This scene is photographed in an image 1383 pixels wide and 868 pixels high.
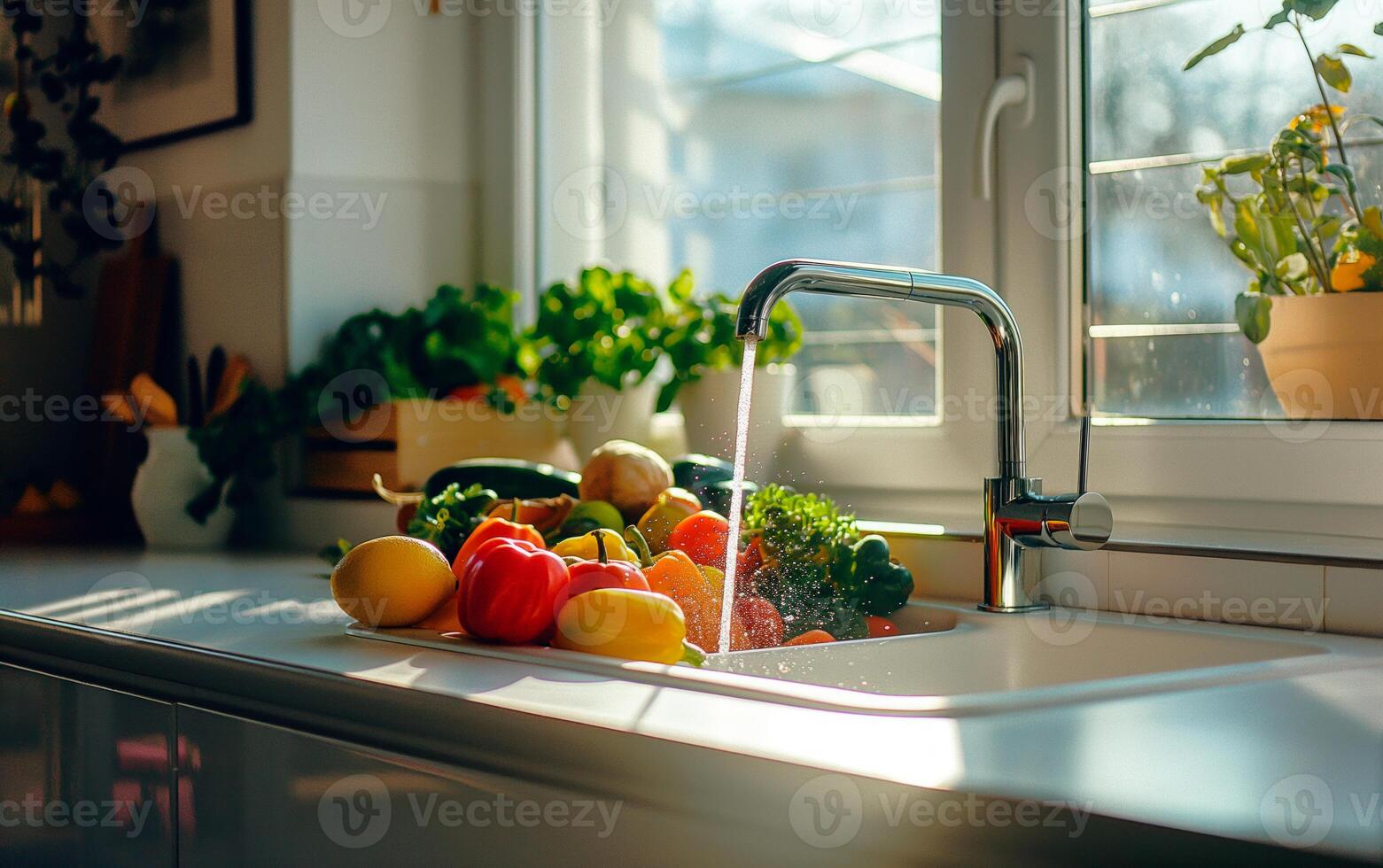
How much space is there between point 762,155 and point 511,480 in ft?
2.04

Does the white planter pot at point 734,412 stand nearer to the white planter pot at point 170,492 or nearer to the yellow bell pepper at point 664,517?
the yellow bell pepper at point 664,517

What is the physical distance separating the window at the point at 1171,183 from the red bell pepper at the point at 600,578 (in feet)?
2.07

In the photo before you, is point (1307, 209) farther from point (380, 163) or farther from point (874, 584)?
A: point (380, 163)

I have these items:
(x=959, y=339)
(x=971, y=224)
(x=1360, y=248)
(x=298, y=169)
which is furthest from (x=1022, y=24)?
(x=298, y=169)

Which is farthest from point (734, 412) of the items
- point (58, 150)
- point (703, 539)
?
point (58, 150)

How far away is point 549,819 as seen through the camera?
29.7 inches

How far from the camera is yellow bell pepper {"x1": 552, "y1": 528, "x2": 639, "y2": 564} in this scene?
47.6 inches

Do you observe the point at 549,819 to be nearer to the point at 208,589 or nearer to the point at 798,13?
the point at 208,589

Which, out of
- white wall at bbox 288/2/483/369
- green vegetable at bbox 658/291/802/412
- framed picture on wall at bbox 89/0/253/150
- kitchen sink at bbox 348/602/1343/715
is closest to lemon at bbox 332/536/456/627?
kitchen sink at bbox 348/602/1343/715

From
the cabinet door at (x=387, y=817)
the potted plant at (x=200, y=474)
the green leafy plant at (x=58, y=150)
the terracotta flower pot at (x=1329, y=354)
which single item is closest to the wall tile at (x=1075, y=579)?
the terracotta flower pot at (x=1329, y=354)

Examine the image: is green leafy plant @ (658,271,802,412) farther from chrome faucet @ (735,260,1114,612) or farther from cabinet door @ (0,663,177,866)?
cabinet door @ (0,663,177,866)

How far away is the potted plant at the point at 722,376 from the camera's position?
1.68 meters

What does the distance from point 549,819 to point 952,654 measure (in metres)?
0.48

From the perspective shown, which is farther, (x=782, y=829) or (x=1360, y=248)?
(x=1360, y=248)
